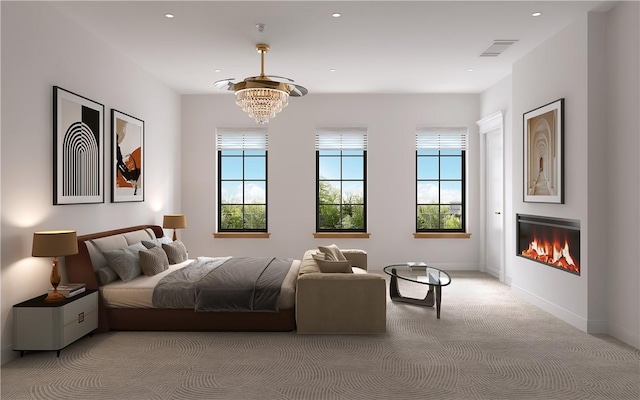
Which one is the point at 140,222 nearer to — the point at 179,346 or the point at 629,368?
the point at 179,346

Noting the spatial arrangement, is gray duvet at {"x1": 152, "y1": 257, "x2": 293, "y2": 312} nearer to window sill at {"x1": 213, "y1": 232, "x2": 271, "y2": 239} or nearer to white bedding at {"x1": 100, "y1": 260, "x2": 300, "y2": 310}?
white bedding at {"x1": 100, "y1": 260, "x2": 300, "y2": 310}

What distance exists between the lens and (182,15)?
13.7 ft

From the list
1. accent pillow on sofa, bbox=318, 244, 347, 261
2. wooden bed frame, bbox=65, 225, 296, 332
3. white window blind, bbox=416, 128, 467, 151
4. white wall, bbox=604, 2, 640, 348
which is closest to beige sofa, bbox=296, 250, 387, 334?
wooden bed frame, bbox=65, 225, 296, 332

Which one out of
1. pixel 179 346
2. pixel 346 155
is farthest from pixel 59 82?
pixel 346 155

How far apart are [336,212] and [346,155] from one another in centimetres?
103

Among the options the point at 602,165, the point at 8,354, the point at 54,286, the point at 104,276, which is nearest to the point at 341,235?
the point at 104,276

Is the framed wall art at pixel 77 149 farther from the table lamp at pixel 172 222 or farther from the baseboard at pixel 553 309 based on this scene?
the baseboard at pixel 553 309

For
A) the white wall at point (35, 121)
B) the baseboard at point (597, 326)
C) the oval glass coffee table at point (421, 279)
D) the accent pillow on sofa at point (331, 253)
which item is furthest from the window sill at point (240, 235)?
the baseboard at point (597, 326)

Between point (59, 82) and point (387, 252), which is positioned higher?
point (59, 82)

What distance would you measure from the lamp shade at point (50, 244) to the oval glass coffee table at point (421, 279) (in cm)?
330

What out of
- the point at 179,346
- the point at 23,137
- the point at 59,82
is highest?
the point at 59,82

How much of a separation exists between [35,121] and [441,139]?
603 cm

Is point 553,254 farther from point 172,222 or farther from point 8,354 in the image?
point 8,354

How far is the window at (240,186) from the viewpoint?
764cm
